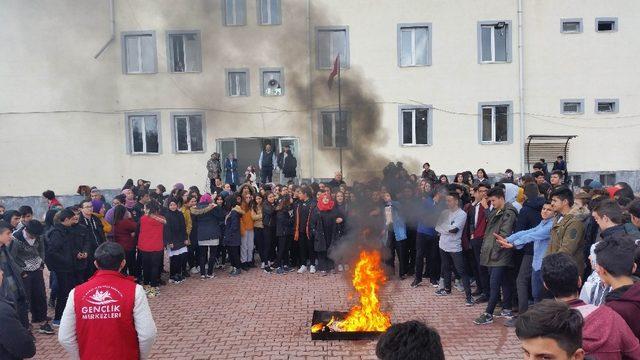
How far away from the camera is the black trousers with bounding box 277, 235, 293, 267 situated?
10.2m

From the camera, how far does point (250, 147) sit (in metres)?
18.3

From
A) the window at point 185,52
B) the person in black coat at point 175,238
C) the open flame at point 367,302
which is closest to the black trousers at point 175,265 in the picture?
the person in black coat at point 175,238

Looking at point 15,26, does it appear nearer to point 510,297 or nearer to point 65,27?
point 65,27

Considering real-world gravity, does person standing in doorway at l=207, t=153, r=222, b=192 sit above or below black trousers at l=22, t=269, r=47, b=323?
above

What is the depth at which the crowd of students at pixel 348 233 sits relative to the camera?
19.2 feet

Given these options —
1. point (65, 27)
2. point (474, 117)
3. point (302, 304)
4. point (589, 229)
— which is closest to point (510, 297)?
point (589, 229)

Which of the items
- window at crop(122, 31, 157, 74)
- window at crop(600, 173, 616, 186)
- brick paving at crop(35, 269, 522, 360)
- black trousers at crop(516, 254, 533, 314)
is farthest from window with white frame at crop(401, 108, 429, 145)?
black trousers at crop(516, 254, 533, 314)

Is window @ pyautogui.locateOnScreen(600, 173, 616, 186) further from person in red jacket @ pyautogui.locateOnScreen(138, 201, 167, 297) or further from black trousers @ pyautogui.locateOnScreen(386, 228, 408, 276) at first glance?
person in red jacket @ pyautogui.locateOnScreen(138, 201, 167, 297)

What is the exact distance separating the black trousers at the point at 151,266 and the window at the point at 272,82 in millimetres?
10005

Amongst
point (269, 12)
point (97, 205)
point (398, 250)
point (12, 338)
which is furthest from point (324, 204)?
point (269, 12)

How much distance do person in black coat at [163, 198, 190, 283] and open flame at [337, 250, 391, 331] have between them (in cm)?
399

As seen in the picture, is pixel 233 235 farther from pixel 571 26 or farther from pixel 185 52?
pixel 571 26

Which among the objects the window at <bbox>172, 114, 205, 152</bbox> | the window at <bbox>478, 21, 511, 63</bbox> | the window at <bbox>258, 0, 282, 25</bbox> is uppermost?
the window at <bbox>258, 0, 282, 25</bbox>

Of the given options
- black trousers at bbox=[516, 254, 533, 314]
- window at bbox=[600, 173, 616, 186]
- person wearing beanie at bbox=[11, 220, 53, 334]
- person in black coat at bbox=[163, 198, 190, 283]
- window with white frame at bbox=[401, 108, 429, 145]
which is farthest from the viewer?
window at bbox=[600, 173, 616, 186]
